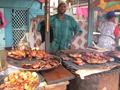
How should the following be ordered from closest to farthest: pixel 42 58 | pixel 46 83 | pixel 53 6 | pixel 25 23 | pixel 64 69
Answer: pixel 46 83 → pixel 64 69 → pixel 42 58 → pixel 53 6 → pixel 25 23

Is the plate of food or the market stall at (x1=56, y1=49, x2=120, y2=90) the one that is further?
the market stall at (x1=56, y1=49, x2=120, y2=90)

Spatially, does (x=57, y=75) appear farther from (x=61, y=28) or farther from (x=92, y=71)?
(x=61, y=28)

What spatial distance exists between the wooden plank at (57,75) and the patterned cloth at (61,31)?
1.52m

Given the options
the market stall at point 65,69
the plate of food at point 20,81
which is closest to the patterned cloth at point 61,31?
the market stall at point 65,69

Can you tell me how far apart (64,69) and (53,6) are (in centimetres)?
440

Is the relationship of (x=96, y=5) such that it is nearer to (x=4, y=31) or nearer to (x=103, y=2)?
(x=103, y=2)

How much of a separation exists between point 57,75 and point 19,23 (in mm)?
4973

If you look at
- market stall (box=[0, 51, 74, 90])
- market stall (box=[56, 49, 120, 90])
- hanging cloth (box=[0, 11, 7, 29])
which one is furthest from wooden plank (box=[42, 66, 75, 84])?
hanging cloth (box=[0, 11, 7, 29])

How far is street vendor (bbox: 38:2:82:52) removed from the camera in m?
4.19

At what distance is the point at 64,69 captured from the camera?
2768 millimetres

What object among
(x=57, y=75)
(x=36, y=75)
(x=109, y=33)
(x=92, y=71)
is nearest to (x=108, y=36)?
(x=109, y=33)

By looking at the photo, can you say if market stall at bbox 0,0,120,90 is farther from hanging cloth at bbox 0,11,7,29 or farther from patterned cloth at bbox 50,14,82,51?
hanging cloth at bbox 0,11,7,29

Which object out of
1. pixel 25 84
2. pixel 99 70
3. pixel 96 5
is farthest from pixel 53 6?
pixel 25 84

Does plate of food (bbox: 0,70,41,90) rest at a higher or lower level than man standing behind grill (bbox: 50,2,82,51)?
lower
